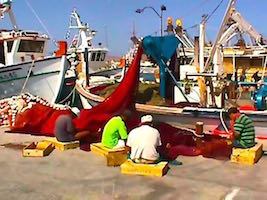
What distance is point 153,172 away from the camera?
7.04m

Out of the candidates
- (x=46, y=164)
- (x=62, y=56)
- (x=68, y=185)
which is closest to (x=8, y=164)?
(x=46, y=164)

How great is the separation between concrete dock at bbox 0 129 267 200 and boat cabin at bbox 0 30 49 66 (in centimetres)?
1013

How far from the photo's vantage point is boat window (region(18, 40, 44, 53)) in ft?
59.5

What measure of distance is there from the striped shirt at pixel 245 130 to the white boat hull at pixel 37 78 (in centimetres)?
998

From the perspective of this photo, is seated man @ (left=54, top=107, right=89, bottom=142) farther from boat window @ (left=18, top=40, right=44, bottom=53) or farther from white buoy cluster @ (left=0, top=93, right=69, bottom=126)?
boat window @ (left=18, top=40, right=44, bottom=53)

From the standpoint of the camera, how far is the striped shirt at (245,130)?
7945 mm

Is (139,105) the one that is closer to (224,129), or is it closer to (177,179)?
(224,129)

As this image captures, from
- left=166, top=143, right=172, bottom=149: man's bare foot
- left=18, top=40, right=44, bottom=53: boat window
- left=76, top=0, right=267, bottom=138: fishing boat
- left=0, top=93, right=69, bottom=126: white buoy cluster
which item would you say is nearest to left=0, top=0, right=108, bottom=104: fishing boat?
left=18, top=40, right=44, bottom=53: boat window

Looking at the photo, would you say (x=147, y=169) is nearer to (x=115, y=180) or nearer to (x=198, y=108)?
(x=115, y=180)

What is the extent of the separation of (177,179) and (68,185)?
70.4 inches

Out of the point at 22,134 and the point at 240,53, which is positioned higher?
the point at 240,53

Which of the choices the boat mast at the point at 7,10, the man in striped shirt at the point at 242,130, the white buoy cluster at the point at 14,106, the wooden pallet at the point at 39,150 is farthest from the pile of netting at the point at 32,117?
the boat mast at the point at 7,10

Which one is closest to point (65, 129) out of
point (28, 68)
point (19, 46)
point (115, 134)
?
point (115, 134)

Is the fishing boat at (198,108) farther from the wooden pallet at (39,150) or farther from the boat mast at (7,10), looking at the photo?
the boat mast at (7,10)
